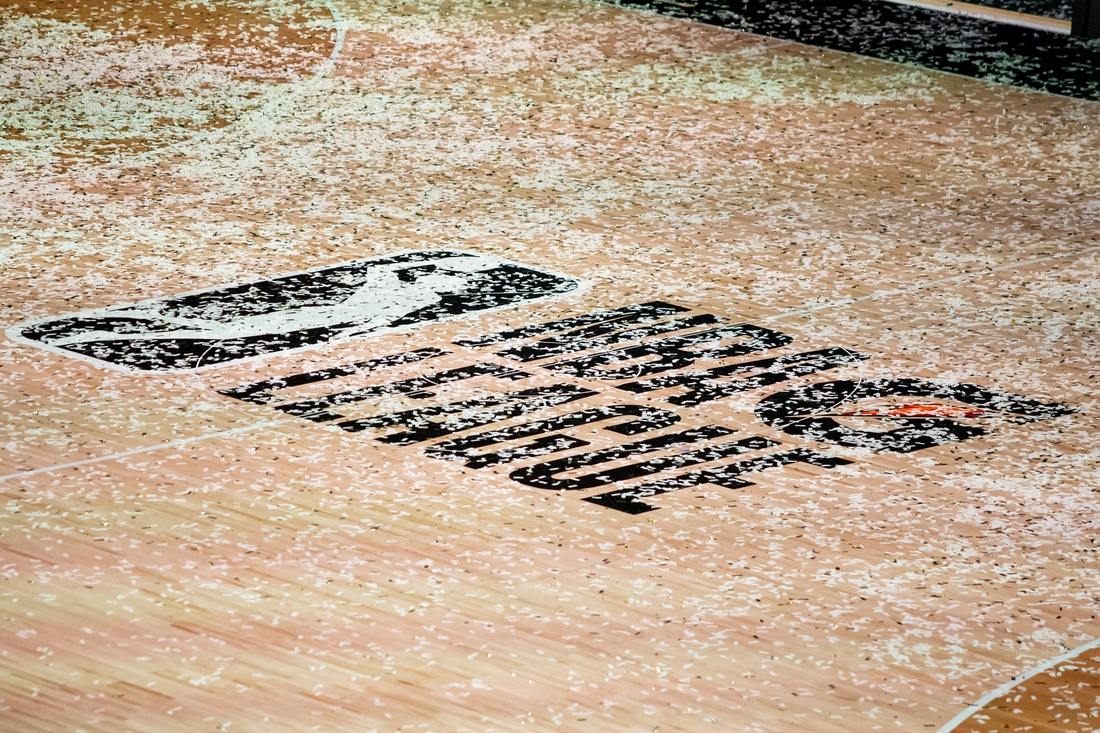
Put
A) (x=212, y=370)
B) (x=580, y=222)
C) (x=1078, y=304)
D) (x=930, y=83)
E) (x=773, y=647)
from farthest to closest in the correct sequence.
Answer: (x=930, y=83), (x=580, y=222), (x=1078, y=304), (x=212, y=370), (x=773, y=647)

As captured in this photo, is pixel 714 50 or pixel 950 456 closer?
pixel 950 456

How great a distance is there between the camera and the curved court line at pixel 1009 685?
1.96 metres

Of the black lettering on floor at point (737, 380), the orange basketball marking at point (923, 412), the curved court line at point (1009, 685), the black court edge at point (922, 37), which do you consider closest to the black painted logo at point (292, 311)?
the black lettering on floor at point (737, 380)

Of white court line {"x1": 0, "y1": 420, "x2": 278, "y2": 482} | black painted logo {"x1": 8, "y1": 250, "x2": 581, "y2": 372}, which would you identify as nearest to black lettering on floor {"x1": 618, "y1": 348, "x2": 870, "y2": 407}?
black painted logo {"x1": 8, "y1": 250, "x2": 581, "y2": 372}

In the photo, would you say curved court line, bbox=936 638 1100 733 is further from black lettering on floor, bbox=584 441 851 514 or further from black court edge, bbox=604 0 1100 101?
black court edge, bbox=604 0 1100 101

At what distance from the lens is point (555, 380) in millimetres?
3049

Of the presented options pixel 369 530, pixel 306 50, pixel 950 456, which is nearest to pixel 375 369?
pixel 369 530

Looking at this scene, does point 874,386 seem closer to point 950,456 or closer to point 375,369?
point 950,456

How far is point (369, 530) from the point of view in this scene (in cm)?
245

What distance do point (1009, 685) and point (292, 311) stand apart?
170cm

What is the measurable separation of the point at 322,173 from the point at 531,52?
1.52 meters

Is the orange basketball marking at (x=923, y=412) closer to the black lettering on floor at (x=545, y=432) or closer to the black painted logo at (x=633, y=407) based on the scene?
the black painted logo at (x=633, y=407)

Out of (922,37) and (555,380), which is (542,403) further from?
(922,37)

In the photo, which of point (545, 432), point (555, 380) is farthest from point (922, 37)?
point (545, 432)
